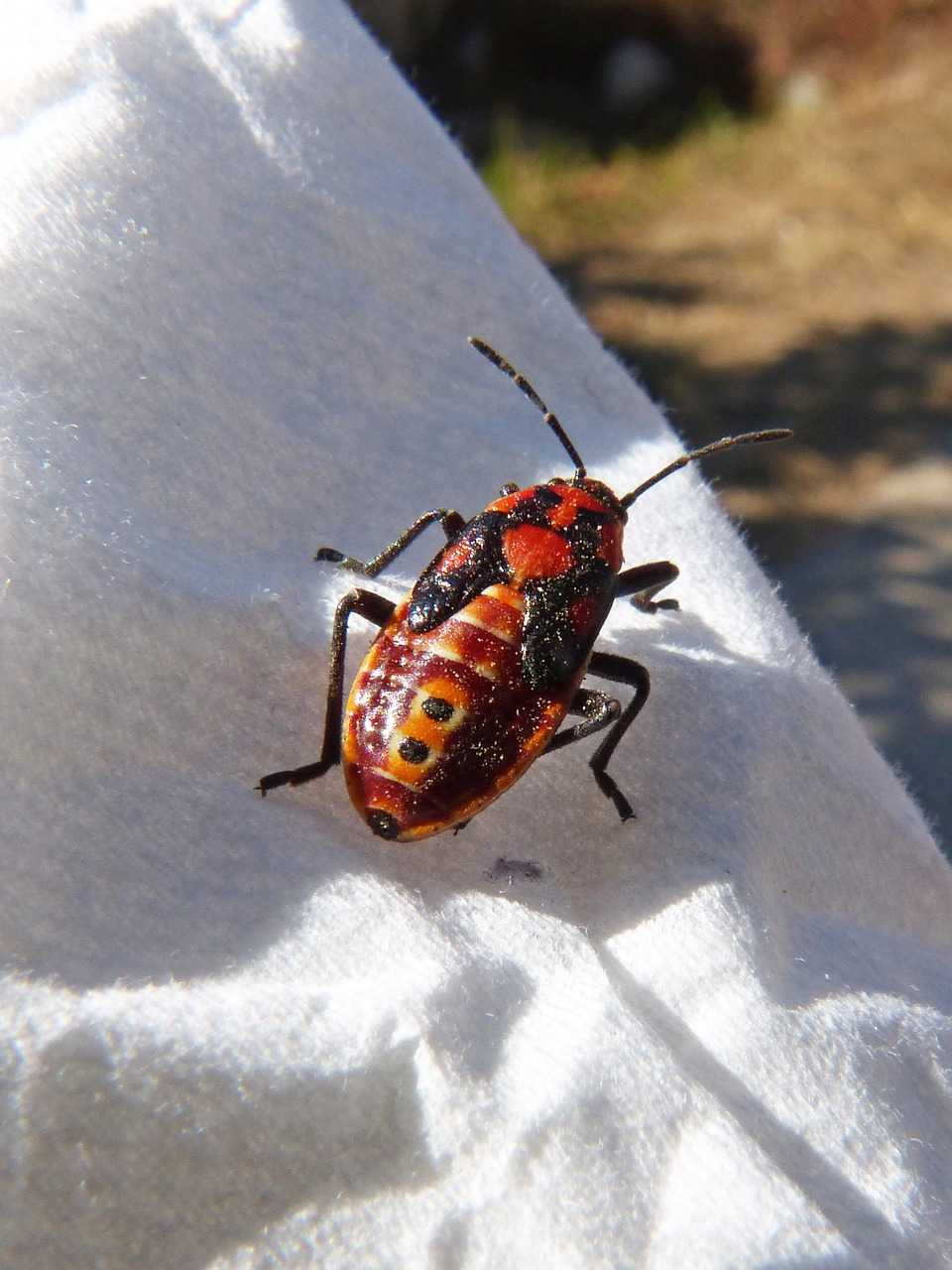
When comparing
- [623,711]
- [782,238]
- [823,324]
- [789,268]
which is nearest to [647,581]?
[623,711]

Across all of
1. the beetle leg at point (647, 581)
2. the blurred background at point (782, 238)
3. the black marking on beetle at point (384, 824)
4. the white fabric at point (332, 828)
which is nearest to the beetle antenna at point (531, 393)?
the white fabric at point (332, 828)

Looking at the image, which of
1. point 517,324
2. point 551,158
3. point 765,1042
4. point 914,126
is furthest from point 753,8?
point 765,1042

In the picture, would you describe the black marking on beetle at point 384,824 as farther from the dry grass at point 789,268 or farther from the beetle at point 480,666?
the dry grass at point 789,268

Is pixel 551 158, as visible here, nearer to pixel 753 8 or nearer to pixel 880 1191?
pixel 753 8

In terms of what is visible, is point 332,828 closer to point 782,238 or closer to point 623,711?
point 623,711

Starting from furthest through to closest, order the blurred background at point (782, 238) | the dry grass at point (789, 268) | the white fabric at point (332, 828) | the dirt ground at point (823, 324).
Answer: the dry grass at point (789, 268), the blurred background at point (782, 238), the dirt ground at point (823, 324), the white fabric at point (332, 828)

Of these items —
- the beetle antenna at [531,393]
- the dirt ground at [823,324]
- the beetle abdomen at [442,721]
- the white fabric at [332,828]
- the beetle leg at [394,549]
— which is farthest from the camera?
the dirt ground at [823,324]
